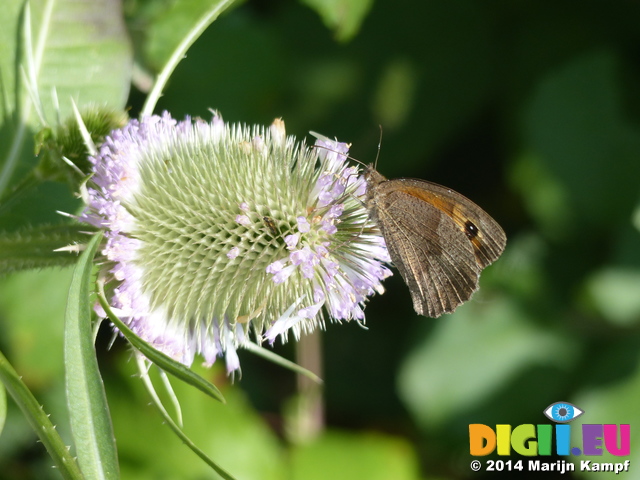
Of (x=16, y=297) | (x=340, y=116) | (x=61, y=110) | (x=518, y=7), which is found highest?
(x=518, y=7)

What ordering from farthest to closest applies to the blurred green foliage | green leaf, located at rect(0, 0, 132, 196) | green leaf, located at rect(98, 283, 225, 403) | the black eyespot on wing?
the blurred green foliage, the black eyespot on wing, green leaf, located at rect(0, 0, 132, 196), green leaf, located at rect(98, 283, 225, 403)

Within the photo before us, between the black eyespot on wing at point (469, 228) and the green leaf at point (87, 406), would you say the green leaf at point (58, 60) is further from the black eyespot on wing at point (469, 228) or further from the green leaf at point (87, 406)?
the black eyespot on wing at point (469, 228)

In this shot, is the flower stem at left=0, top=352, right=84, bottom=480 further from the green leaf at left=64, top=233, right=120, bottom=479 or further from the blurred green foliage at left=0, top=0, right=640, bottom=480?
the blurred green foliage at left=0, top=0, right=640, bottom=480

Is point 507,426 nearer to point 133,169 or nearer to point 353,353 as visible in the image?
point 353,353

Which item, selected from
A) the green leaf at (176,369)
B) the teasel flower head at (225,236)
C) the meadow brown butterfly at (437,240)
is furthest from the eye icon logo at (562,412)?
the green leaf at (176,369)

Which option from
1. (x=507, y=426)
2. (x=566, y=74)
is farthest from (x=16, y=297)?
(x=566, y=74)

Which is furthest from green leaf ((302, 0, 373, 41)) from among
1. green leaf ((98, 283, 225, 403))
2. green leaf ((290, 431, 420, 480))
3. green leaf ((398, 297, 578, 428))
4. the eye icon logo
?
the eye icon logo
